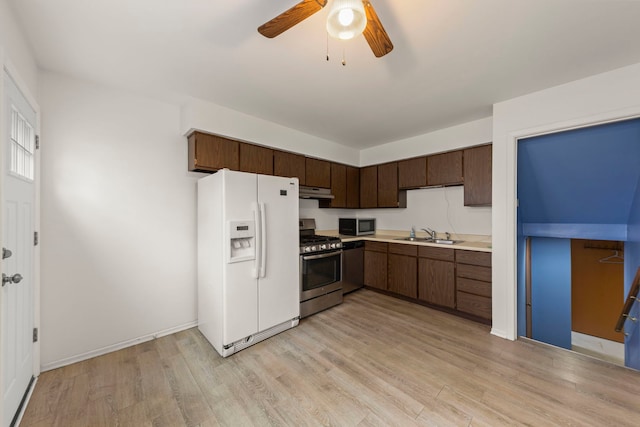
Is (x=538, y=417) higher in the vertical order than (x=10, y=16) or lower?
lower

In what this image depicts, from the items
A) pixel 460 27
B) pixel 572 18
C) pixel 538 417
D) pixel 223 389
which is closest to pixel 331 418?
pixel 223 389

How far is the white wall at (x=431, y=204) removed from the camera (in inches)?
131

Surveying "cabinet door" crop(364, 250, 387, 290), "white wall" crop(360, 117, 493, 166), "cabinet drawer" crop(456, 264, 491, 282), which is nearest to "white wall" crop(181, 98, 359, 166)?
"white wall" crop(360, 117, 493, 166)

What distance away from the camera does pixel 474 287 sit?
2.96 meters

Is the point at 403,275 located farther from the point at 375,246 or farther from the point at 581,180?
the point at 581,180

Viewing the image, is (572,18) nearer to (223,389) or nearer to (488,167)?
(488,167)

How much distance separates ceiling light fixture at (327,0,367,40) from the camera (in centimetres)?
108

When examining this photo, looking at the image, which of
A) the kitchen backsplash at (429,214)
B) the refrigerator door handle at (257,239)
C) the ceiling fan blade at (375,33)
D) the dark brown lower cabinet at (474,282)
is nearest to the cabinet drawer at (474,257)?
the dark brown lower cabinet at (474,282)

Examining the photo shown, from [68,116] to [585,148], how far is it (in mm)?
4848

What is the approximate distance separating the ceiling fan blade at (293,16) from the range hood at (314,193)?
2.27 m

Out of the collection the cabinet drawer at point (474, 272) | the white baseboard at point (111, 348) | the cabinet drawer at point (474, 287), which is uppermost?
the cabinet drawer at point (474, 272)

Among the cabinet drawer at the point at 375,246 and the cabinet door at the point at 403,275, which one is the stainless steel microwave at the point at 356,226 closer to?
the cabinet drawer at the point at 375,246

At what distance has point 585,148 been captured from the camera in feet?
7.75

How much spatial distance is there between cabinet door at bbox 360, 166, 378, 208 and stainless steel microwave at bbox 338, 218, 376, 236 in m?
0.32
